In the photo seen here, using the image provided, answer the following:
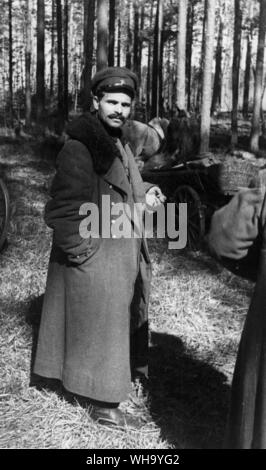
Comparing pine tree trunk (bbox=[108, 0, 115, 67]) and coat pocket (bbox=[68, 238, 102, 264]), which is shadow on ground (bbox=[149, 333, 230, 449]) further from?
pine tree trunk (bbox=[108, 0, 115, 67])

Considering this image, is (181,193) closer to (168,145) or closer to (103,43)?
(168,145)

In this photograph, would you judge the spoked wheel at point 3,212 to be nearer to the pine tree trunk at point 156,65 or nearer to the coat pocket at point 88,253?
the coat pocket at point 88,253

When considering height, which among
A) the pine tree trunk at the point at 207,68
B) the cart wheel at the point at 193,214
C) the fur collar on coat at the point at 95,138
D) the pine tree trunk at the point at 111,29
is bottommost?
the cart wheel at the point at 193,214

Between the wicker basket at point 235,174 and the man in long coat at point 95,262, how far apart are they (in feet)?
12.9

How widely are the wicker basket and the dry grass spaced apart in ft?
3.29

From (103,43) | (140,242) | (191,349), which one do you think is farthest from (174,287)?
(103,43)

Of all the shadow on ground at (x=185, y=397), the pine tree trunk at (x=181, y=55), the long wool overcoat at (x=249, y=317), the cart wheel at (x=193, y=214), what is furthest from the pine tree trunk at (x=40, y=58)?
the long wool overcoat at (x=249, y=317)

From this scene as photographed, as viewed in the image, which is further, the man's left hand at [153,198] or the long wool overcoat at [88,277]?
the man's left hand at [153,198]

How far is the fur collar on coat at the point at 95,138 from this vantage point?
3.04 metres

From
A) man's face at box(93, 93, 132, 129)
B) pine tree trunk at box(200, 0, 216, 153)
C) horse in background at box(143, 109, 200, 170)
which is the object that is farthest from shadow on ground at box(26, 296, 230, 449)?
pine tree trunk at box(200, 0, 216, 153)

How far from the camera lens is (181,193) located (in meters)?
8.34
